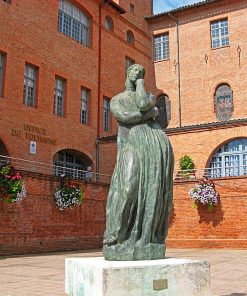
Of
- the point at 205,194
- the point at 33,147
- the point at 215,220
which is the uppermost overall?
the point at 33,147

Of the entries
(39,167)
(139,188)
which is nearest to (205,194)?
(39,167)

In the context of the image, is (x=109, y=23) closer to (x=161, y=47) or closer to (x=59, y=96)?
(x=161, y=47)

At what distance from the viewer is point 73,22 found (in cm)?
2377

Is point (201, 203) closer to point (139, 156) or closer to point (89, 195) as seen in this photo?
point (89, 195)

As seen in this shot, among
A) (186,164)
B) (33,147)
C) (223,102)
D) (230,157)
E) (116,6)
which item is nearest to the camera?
(33,147)

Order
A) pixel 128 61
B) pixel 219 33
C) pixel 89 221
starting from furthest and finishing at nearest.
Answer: pixel 219 33 → pixel 128 61 → pixel 89 221

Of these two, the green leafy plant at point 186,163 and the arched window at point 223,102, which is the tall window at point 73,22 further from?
the arched window at point 223,102

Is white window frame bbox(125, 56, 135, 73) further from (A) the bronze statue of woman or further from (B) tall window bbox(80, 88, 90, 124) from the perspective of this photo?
(A) the bronze statue of woman

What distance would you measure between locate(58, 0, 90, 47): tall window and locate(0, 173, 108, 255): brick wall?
28.7ft

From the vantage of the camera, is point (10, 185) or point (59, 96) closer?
point (10, 185)

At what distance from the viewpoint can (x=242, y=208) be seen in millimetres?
18141

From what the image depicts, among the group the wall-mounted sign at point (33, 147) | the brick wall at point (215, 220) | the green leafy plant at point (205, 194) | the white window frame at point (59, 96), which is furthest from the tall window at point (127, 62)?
the green leafy plant at point (205, 194)

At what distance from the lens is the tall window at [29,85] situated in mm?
20125

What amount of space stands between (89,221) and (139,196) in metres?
14.8
